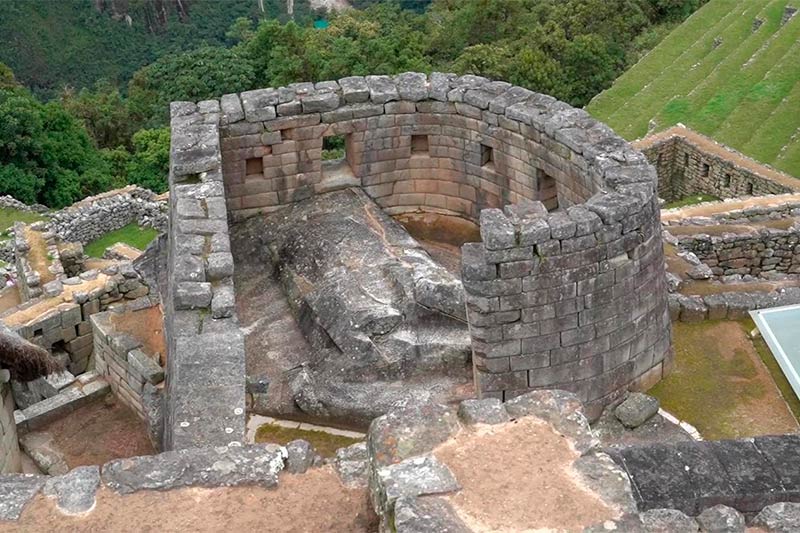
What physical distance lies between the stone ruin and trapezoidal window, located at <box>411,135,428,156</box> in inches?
1.2

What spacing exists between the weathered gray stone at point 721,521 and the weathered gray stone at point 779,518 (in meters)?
0.16

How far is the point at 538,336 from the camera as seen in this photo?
11.2 meters

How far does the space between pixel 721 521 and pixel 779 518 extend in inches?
16.0

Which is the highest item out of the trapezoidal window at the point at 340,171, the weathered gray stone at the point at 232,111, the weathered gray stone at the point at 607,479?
the weathered gray stone at the point at 232,111

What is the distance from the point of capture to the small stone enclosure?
35.9 feet

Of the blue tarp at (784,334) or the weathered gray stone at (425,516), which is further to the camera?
the blue tarp at (784,334)

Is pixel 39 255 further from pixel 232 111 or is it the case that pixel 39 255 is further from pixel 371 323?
pixel 371 323

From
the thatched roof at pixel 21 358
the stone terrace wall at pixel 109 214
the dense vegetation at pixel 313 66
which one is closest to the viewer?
the thatched roof at pixel 21 358

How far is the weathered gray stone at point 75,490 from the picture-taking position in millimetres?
6934

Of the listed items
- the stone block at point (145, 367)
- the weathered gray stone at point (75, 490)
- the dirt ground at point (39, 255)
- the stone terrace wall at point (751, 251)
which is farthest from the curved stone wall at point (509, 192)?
the dirt ground at point (39, 255)

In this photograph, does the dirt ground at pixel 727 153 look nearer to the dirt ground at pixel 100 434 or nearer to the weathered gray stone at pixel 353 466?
the dirt ground at pixel 100 434

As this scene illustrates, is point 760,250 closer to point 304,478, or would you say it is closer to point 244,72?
point 304,478

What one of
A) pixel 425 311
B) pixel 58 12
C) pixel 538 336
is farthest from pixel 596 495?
pixel 58 12

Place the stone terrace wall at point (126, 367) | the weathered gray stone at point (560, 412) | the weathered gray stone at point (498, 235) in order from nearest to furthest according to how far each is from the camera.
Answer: the weathered gray stone at point (560, 412), the weathered gray stone at point (498, 235), the stone terrace wall at point (126, 367)
